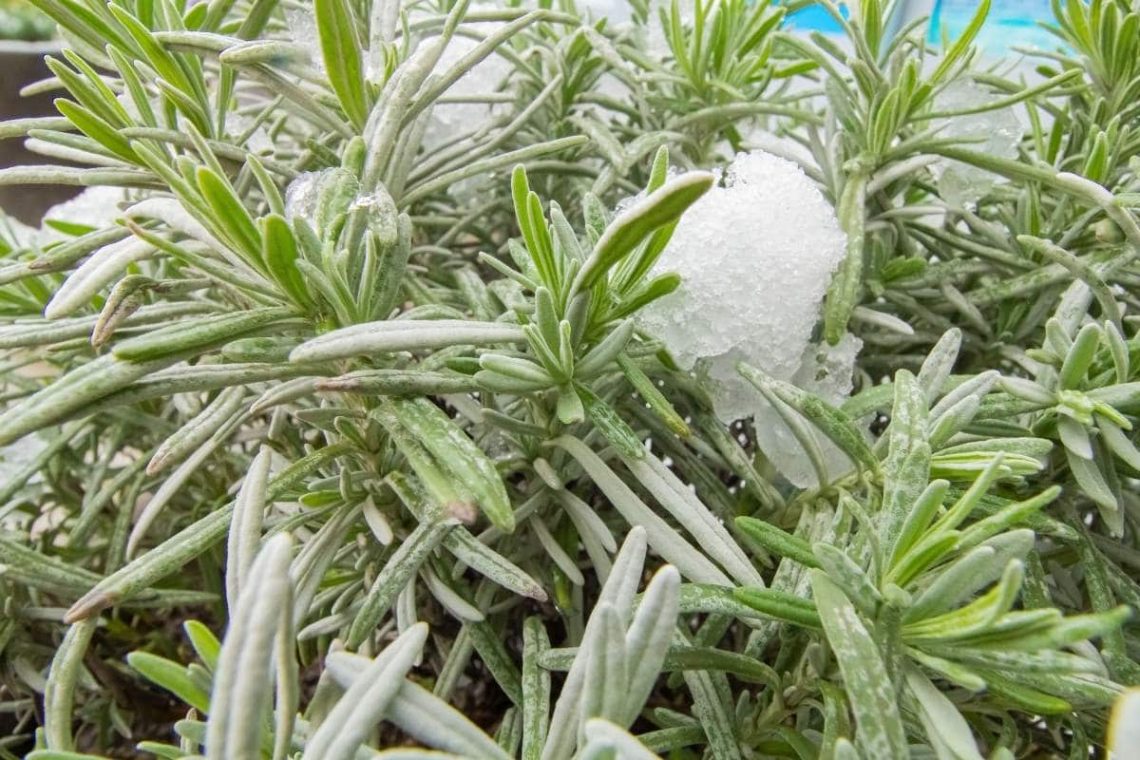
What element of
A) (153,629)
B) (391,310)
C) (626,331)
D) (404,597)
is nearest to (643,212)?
(626,331)

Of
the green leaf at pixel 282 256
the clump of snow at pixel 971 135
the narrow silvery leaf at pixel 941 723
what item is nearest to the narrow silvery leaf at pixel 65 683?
the green leaf at pixel 282 256

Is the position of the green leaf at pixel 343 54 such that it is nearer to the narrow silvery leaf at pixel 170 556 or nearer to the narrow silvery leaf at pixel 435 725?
the narrow silvery leaf at pixel 170 556

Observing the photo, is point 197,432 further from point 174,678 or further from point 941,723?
point 941,723

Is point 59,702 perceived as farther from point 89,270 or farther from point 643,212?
point 643,212

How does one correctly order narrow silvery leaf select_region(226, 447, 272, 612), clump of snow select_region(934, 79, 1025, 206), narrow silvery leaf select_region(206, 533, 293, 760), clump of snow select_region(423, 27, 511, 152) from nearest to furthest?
1. narrow silvery leaf select_region(206, 533, 293, 760)
2. narrow silvery leaf select_region(226, 447, 272, 612)
3. clump of snow select_region(934, 79, 1025, 206)
4. clump of snow select_region(423, 27, 511, 152)

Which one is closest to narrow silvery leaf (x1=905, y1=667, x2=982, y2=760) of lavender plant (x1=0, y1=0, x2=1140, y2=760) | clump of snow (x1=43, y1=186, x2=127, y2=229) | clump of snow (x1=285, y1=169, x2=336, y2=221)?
lavender plant (x1=0, y1=0, x2=1140, y2=760)

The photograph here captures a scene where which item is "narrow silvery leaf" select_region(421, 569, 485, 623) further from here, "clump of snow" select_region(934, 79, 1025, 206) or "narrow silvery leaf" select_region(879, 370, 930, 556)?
"clump of snow" select_region(934, 79, 1025, 206)
